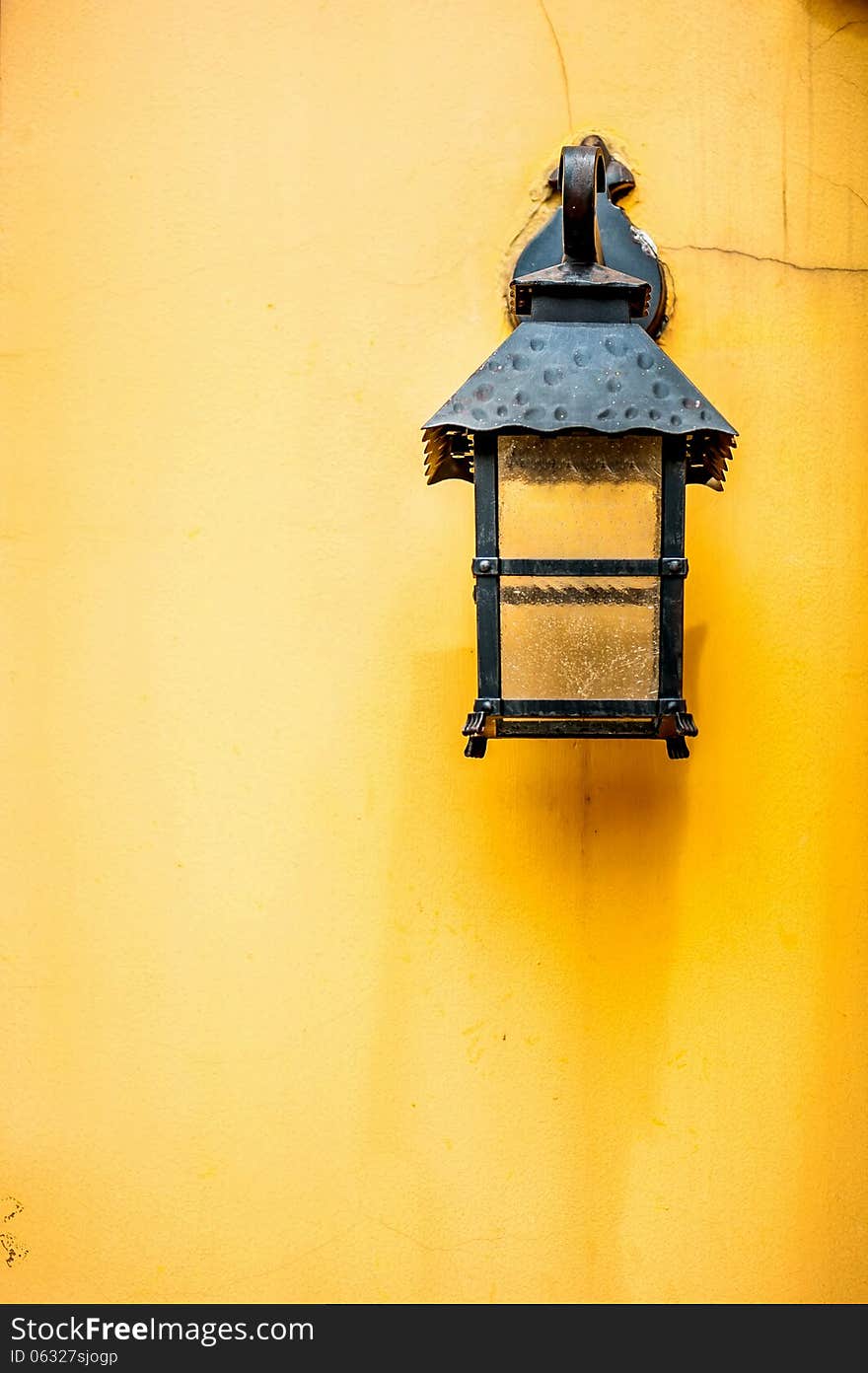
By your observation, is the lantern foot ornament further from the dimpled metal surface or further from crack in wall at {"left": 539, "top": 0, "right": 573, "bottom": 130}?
crack in wall at {"left": 539, "top": 0, "right": 573, "bottom": 130}

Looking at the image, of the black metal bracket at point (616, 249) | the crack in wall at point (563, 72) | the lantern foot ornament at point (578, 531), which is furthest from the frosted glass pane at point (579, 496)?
the crack in wall at point (563, 72)

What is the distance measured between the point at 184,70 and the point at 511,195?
42cm

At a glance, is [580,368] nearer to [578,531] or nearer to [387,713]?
[578,531]

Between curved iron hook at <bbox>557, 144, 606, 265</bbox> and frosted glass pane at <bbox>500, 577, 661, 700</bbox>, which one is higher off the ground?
curved iron hook at <bbox>557, 144, 606, 265</bbox>

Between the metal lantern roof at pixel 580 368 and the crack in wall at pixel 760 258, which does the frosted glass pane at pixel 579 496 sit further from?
the crack in wall at pixel 760 258

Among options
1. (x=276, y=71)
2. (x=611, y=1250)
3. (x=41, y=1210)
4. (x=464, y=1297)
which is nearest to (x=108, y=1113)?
(x=41, y=1210)

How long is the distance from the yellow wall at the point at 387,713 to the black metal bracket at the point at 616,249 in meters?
0.04

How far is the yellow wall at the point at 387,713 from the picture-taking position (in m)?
1.24

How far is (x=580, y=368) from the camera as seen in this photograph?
3.23 feet

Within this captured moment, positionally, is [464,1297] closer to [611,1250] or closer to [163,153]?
[611,1250]

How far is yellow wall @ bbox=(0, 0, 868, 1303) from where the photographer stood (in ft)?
4.08

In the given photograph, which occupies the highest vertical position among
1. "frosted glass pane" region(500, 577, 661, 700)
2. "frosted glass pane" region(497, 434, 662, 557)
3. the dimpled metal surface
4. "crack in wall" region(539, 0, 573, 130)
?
"crack in wall" region(539, 0, 573, 130)

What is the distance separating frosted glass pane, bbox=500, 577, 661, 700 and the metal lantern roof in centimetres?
15

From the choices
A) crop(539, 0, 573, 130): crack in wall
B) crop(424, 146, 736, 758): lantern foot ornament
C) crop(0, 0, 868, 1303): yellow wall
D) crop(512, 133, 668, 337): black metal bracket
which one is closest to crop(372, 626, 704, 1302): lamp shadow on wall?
crop(0, 0, 868, 1303): yellow wall
